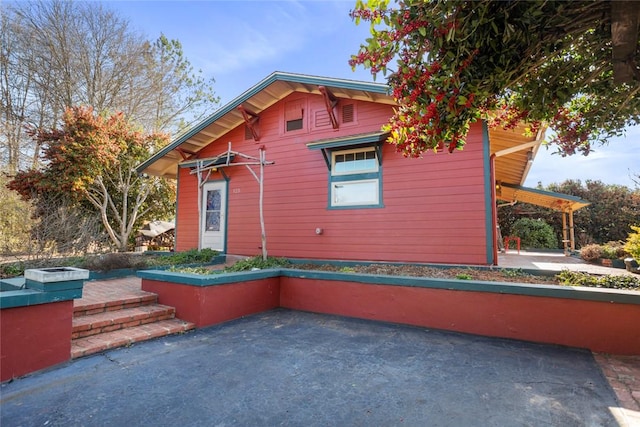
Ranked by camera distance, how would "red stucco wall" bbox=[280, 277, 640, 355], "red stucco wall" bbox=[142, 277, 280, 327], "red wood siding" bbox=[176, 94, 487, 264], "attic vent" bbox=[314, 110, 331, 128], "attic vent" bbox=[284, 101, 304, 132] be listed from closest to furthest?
"red stucco wall" bbox=[280, 277, 640, 355], "red stucco wall" bbox=[142, 277, 280, 327], "red wood siding" bbox=[176, 94, 487, 264], "attic vent" bbox=[314, 110, 331, 128], "attic vent" bbox=[284, 101, 304, 132]

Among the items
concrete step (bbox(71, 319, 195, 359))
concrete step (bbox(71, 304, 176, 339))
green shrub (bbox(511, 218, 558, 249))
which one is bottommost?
concrete step (bbox(71, 319, 195, 359))

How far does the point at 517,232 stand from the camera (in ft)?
46.8

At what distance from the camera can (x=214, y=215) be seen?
8.40m

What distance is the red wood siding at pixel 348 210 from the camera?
17.9 ft

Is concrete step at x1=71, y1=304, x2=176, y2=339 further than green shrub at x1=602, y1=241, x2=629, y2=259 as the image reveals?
No

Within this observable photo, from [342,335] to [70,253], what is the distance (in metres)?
6.00

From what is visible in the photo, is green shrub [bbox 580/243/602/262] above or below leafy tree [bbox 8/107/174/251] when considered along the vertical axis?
below

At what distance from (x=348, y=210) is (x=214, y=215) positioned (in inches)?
159

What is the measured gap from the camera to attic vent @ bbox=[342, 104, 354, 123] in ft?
22.1

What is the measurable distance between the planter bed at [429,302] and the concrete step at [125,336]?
0.77ft

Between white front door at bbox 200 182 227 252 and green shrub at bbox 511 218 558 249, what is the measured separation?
13.5 meters

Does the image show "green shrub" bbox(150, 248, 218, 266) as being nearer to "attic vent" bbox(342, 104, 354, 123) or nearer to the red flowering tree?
"attic vent" bbox(342, 104, 354, 123)

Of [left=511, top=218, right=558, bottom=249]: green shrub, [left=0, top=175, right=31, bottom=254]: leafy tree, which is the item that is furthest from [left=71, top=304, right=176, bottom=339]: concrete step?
[left=511, top=218, right=558, bottom=249]: green shrub

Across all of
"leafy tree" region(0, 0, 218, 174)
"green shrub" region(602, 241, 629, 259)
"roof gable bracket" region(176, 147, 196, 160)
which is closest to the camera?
"roof gable bracket" region(176, 147, 196, 160)
